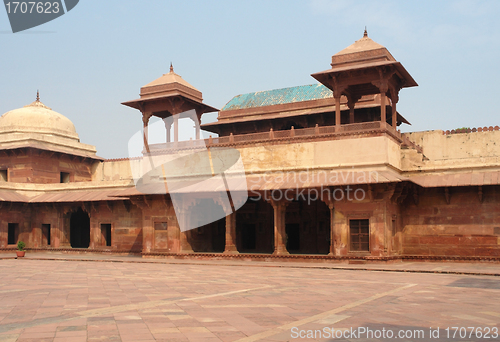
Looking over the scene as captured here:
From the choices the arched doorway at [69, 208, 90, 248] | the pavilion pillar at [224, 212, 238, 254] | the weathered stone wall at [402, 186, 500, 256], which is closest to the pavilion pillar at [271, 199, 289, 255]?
the pavilion pillar at [224, 212, 238, 254]

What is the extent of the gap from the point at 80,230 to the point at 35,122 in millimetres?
8349

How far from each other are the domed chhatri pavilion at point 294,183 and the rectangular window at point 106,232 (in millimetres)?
65

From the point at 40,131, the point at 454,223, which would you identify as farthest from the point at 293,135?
the point at 40,131

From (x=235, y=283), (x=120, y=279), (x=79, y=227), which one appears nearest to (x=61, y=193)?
(x=79, y=227)

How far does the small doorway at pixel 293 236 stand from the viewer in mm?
28109

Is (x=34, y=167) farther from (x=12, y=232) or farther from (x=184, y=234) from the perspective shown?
(x=184, y=234)

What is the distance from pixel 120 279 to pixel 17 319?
687cm

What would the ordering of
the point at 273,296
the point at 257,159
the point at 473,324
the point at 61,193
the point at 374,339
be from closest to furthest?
the point at 374,339 → the point at 473,324 → the point at 273,296 → the point at 257,159 → the point at 61,193

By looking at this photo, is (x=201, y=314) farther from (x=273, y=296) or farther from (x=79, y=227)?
(x=79, y=227)

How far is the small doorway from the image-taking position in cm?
2811

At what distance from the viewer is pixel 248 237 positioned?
1151 inches

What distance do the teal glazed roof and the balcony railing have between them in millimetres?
7346

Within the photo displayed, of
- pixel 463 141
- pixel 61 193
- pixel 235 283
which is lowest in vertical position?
pixel 235 283

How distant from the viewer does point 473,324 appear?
313 inches
